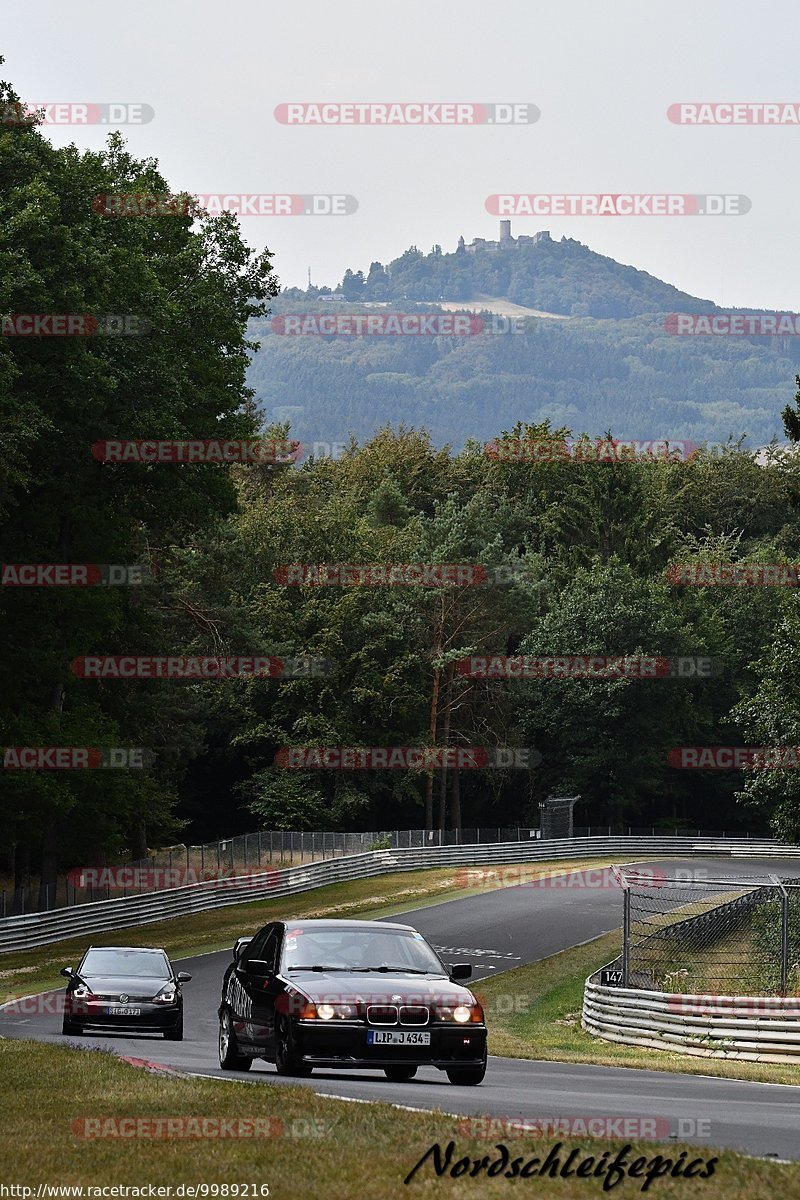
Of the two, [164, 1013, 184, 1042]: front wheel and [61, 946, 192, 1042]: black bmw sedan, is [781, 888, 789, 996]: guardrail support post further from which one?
[164, 1013, 184, 1042]: front wheel

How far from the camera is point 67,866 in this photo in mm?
58156

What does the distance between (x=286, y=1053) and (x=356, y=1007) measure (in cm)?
87

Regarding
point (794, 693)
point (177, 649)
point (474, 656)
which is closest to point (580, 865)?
point (474, 656)

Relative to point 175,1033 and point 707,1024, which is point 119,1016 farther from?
point 707,1024

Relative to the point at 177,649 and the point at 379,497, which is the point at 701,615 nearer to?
the point at 379,497

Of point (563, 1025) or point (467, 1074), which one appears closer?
point (467, 1074)

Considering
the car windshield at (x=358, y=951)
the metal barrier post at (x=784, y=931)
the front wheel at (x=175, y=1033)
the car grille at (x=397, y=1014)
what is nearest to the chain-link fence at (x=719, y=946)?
the metal barrier post at (x=784, y=931)

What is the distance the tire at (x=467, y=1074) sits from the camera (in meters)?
14.0

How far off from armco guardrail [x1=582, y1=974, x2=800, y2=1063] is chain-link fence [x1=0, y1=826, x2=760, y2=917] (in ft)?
77.4

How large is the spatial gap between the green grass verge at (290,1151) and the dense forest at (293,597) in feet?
81.4

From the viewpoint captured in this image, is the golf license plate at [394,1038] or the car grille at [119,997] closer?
the golf license plate at [394,1038]

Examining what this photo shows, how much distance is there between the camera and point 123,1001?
72.5 ft

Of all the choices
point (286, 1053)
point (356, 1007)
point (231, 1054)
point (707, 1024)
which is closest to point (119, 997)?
point (231, 1054)

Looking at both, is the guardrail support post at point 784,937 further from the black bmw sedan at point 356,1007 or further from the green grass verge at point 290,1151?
the green grass verge at point 290,1151
